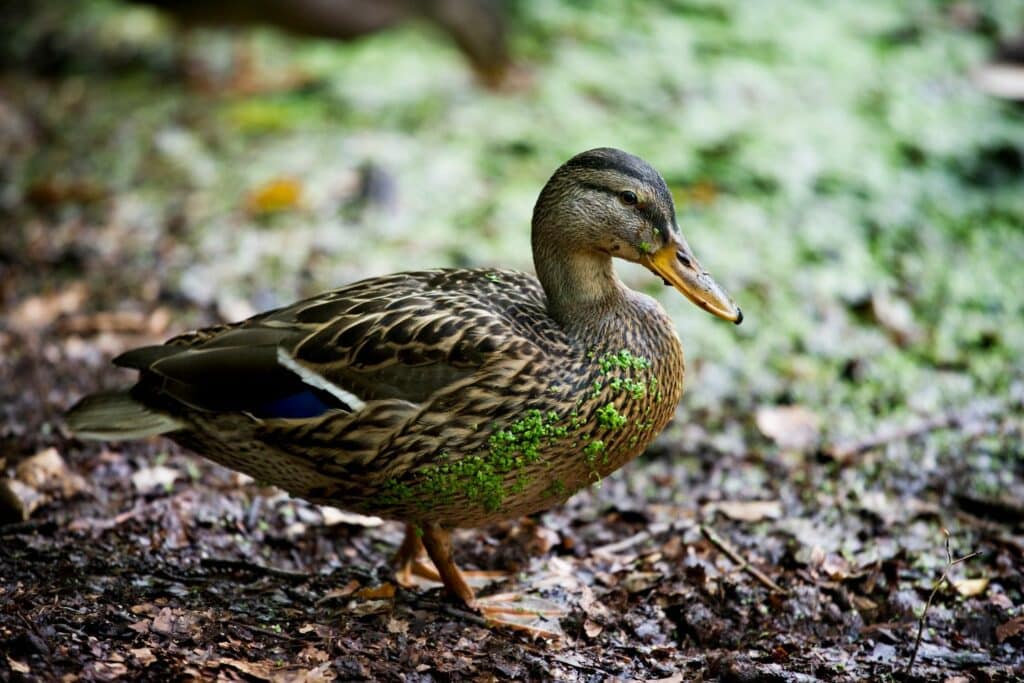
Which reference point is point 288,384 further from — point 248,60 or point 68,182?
point 248,60

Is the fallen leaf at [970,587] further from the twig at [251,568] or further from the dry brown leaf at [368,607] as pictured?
the twig at [251,568]

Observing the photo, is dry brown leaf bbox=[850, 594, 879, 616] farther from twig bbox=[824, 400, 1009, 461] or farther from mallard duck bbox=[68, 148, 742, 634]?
twig bbox=[824, 400, 1009, 461]

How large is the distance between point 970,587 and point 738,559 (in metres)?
0.78

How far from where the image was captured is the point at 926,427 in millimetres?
5172

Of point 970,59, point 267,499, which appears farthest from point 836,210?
point 267,499

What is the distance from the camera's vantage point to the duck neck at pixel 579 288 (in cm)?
379

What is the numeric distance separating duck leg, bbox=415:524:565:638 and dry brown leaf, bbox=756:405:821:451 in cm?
164

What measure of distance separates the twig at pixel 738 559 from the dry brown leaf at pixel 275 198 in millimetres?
3599

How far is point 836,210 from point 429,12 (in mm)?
3419

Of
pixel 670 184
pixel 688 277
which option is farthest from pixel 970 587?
pixel 670 184

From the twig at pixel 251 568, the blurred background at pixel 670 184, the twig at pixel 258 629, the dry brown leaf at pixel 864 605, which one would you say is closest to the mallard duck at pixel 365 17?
the blurred background at pixel 670 184

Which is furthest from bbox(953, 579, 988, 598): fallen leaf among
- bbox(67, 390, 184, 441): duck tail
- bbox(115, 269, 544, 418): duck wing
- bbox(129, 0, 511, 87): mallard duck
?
bbox(129, 0, 511, 87): mallard duck

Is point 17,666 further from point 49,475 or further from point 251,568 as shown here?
point 49,475

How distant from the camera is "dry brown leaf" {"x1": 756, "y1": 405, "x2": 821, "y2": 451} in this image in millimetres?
5129
